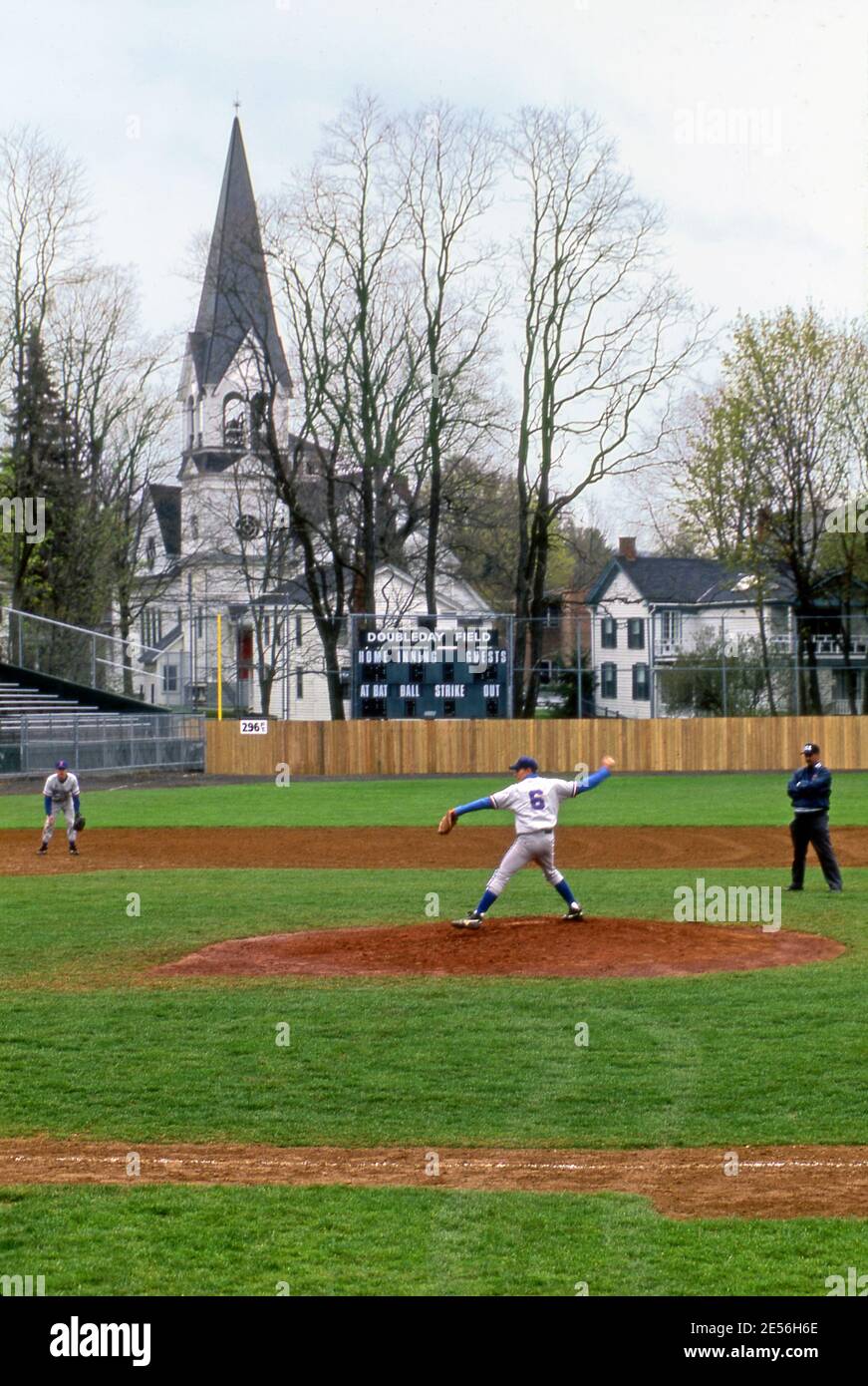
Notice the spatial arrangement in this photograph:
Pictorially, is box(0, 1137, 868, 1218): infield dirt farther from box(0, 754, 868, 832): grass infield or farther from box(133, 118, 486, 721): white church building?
box(133, 118, 486, 721): white church building

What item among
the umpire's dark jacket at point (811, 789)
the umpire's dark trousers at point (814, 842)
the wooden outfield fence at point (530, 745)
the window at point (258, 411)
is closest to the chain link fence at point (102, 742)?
the wooden outfield fence at point (530, 745)

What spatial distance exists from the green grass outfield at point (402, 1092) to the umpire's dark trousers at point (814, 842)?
Answer: 86 cm

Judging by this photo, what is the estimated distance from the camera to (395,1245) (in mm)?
7871

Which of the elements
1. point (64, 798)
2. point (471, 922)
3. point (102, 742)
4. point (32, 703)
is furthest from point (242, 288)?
point (471, 922)

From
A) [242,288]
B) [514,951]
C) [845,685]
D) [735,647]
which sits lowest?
[514,951]

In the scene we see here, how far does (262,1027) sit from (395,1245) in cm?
553

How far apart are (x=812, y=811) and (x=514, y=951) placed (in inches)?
236

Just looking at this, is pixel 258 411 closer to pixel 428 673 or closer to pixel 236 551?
pixel 428 673

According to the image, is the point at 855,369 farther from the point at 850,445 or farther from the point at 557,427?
the point at 557,427

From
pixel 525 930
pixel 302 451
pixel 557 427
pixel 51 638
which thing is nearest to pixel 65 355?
pixel 302 451

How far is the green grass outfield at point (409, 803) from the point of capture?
34.7 meters

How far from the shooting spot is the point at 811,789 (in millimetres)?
20266

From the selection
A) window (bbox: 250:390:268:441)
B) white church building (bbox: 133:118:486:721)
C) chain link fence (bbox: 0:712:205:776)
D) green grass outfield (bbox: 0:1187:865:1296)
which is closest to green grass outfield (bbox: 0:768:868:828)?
chain link fence (bbox: 0:712:205:776)

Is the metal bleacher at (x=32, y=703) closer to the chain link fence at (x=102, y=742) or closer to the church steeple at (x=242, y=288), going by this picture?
the chain link fence at (x=102, y=742)
